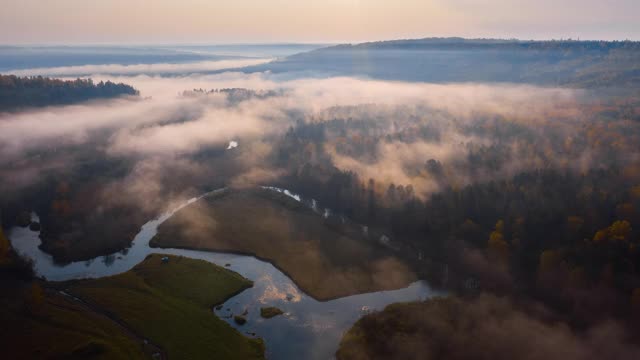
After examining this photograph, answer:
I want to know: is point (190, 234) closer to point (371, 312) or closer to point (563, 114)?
point (371, 312)

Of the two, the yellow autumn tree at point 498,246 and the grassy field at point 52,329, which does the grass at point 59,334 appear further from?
the yellow autumn tree at point 498,246

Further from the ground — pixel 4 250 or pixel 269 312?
pixel 4 250

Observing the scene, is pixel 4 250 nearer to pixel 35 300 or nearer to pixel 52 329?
pixel 35 300

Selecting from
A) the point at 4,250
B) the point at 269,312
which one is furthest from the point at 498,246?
the point at 4,250

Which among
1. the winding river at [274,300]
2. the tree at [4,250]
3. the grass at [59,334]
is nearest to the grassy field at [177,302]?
the winding river at [274,300]

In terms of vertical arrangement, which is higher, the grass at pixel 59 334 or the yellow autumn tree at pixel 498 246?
the yellow autumn tree at pixel 498 246

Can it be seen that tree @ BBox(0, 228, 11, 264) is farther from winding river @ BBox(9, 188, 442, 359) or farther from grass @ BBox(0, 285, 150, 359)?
grass @ BBox(0, 285, 150, 359)
